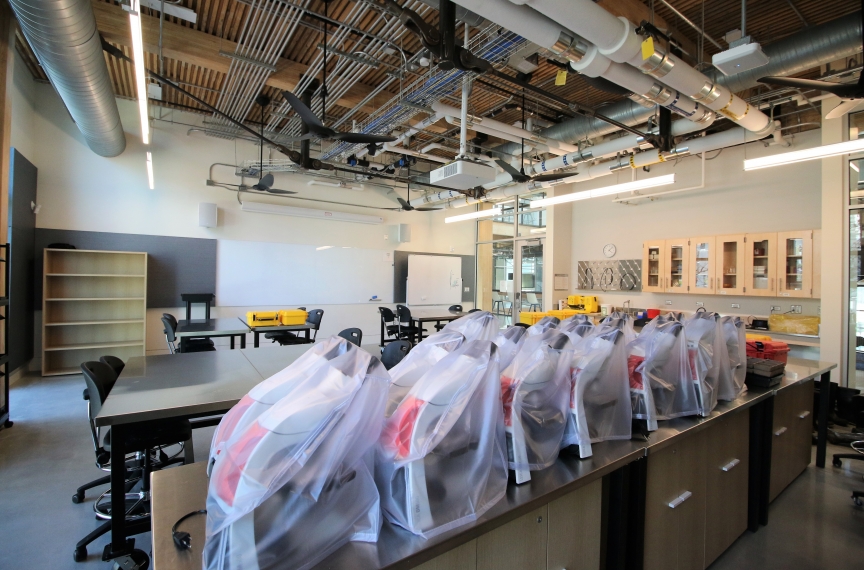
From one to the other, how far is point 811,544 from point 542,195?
6.52 m

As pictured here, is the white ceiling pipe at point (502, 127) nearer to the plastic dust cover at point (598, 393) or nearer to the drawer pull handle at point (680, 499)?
the plastic dust cover at point (598, 393)

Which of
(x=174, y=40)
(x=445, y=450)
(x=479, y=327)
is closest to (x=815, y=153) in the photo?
(x=479, y=327)

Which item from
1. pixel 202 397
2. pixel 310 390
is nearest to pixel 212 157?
pixel 202 397

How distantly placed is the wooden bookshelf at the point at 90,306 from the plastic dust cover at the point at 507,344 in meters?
5.90

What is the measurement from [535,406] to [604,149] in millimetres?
4594

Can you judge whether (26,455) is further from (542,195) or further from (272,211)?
(542,195)

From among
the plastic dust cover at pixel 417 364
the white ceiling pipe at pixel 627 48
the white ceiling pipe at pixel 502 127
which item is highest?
the white ceiling pipe at pixel 502 127

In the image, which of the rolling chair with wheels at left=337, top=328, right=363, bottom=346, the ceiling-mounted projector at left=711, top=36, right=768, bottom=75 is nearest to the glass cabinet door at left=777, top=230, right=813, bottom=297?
the ceiling-mounted projector at left=711, top=36, right=768, bottom=75

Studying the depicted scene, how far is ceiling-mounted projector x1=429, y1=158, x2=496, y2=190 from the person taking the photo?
351 centimetres

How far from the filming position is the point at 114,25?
3479 millimetres

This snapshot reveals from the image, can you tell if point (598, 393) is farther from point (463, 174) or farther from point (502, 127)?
point (502, 127)

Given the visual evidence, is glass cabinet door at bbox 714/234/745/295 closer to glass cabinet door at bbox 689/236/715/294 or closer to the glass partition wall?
glass cabinet door at bbox 689/236/715/294

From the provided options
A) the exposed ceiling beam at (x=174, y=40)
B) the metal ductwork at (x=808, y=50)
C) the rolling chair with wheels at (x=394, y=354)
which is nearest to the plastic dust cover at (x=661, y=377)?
the rolling chair with wheels at (x=394, y=354)

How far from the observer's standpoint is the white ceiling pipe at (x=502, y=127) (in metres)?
4.18
